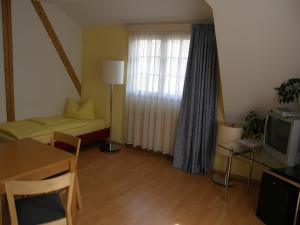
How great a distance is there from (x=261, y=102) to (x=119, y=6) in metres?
2.56

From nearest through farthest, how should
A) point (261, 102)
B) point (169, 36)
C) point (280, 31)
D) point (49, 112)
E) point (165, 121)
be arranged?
point (280, 31)
point (261, 102)
point (169, 36)
point (165, 121)
point (49, 112)

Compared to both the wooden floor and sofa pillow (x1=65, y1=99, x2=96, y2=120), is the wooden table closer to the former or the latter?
the wooden floor

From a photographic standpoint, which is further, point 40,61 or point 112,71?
point 40,61

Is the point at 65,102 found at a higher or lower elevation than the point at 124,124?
higher

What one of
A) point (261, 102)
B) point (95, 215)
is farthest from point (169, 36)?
point (95, 215)

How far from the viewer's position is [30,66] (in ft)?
13.8

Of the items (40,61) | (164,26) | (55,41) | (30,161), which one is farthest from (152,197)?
(55,41)

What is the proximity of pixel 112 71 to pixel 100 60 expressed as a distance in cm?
Answer: 79

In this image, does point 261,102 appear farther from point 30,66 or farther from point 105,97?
point 30,66

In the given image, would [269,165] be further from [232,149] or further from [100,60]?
[100,60]

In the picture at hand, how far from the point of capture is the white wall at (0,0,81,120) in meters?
4.01

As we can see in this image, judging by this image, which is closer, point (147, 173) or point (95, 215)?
point (95, 215)

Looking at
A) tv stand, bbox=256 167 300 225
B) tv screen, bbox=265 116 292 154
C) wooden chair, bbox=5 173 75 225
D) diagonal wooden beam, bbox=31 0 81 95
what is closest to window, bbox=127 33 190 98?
diagonal wooden beam, bbox=31 0 81 95

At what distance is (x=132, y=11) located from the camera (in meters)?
3.90
